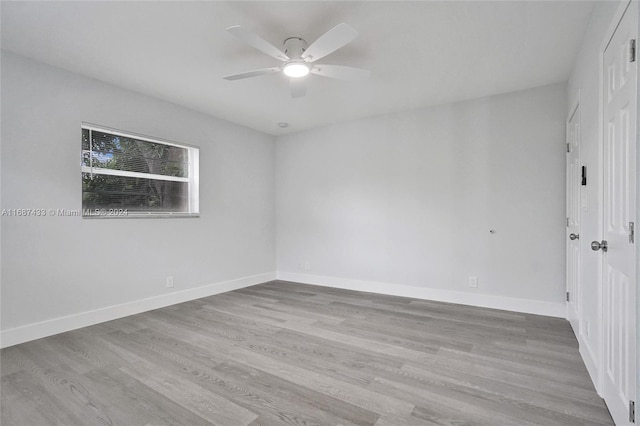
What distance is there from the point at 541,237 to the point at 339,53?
284 centimetres

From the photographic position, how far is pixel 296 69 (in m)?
2.49

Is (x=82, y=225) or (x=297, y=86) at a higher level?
(x=297, y=86)

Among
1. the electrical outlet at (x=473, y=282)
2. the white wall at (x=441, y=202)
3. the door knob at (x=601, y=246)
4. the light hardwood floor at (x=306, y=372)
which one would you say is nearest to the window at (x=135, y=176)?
the light hardwood floor at (x=306, y=372)

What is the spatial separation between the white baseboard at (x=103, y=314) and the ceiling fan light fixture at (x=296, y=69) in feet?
9.68

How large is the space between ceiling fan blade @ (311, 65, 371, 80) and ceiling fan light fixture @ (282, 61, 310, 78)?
8 centimetres

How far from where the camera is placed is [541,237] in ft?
11.1

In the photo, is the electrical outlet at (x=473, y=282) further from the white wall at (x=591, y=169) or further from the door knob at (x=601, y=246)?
the door knob at (x=601, y=246)

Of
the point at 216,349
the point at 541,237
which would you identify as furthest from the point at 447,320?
the point at 216,349

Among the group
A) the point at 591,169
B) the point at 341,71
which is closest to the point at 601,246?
the point at 591,169

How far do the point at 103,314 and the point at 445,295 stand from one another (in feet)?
12.6

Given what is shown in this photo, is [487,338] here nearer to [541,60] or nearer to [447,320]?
[447,320]

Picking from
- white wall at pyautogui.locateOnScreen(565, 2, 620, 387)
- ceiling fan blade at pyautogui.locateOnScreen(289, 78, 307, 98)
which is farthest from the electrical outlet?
ceiling fan blade at pyautogui.locateOnScreen(289, 78, 307, 98)

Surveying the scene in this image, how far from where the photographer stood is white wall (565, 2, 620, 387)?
1919 mm

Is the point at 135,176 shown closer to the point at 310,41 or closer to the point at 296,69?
the point at 296,69
